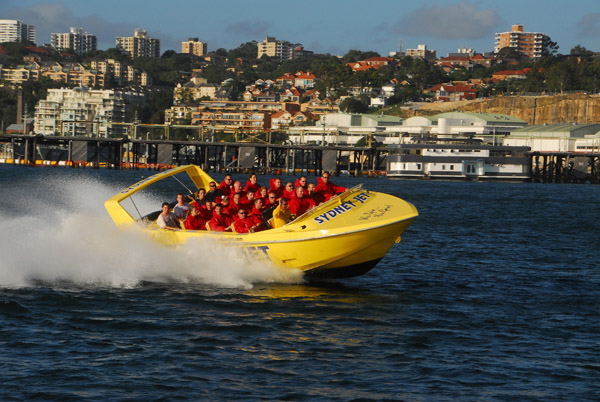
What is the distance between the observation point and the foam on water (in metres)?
20.0

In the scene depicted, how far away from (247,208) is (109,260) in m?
3.45

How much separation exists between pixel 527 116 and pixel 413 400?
607ft

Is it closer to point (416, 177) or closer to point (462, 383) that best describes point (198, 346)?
point (462, 383)

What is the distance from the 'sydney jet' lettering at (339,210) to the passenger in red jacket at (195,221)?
276cm

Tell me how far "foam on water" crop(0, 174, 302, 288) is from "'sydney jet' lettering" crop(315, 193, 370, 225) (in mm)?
1486

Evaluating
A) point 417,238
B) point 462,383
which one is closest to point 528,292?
point 462,383

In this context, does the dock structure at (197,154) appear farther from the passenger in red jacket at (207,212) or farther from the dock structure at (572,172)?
the passenger in red jacket at (207,212)

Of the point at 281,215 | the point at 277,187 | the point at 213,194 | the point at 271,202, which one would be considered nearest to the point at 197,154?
the point at 213,194

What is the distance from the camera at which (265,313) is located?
691 inches

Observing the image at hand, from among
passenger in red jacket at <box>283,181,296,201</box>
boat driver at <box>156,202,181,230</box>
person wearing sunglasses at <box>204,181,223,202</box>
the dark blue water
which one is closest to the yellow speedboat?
boat driver at <box>156,202,181,230</box>

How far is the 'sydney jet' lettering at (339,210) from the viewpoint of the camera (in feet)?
62.5

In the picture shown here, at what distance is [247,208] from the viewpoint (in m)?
20.6

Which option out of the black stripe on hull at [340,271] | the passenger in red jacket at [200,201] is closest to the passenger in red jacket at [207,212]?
the passenger in red jacket at [200,201]

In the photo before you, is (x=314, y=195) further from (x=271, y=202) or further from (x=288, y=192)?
(x=271, y=202)
